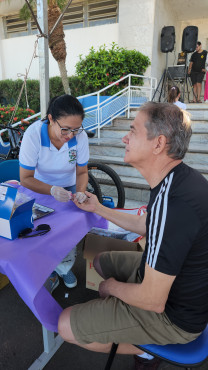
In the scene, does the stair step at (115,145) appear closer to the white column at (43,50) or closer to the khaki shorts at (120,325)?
the white column at (43,50)

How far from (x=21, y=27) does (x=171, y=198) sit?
12841 mm

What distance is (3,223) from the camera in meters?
1.14

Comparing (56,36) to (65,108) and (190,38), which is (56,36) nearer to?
(190,38)

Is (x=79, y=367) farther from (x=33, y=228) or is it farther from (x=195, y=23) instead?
(x=195, y=23)

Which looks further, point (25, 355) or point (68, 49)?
point (68, 49)

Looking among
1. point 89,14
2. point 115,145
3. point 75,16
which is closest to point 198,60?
point 89,14

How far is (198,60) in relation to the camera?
7492 mm

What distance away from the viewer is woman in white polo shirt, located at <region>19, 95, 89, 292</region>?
168 cm

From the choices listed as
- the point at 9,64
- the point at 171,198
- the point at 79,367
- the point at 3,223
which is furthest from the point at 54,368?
the point at 9,64

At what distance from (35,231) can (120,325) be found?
598 mm

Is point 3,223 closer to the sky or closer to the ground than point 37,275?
closer to the sky

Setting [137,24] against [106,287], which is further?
[137,24]

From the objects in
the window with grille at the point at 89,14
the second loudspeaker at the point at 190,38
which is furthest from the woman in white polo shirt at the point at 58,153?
the window with grille at the point at 89,14

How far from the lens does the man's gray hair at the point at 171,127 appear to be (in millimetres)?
1018
